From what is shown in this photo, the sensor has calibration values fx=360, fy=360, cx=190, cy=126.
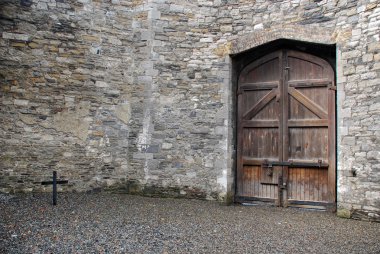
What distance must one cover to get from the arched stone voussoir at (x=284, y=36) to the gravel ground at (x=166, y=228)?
3.06 meters

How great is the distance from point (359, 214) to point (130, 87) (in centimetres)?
485

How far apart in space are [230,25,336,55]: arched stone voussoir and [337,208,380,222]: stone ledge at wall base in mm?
2856

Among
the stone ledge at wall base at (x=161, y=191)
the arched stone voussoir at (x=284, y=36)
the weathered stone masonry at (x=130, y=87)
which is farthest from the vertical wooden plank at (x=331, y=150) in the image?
the stone ledge at wall base at (x=161, y=191)

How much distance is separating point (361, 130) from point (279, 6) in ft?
9.06

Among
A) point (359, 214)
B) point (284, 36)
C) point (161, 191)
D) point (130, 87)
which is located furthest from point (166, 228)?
point (284, 36)

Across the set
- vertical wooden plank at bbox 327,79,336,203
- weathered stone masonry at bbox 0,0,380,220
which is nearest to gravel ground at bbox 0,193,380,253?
vertical wooden plank at bbox 327,79,336,203

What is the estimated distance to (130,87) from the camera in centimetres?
750

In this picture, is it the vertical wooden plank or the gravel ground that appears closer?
the gravel ground

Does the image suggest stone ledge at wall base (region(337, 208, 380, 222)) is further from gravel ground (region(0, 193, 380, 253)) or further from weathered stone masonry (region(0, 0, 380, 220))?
weathered stone masonry (region(0, 0, 380, 220))

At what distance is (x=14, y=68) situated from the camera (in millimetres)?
6781

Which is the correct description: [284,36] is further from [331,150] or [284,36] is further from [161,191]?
[161,191]

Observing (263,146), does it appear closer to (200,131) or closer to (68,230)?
(200,131)

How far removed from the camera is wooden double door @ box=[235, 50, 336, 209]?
259 inches

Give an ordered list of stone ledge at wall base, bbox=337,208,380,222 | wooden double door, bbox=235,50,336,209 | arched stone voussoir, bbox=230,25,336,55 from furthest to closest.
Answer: wooden double door, bbox=235,50,336,209
arched stone voussoir, bbox=230,25,336,55
stone ledge at wall base, bbox=337,208,380,222
